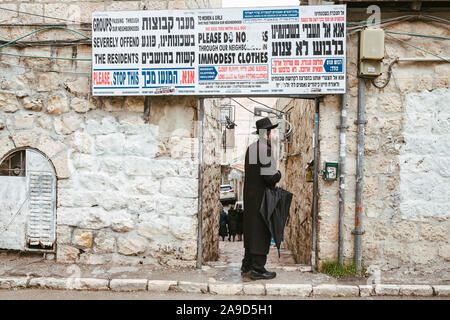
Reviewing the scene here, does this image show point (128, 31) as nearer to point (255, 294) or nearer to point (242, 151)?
point (255, 294)

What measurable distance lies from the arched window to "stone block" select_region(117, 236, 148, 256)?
5.97 ft

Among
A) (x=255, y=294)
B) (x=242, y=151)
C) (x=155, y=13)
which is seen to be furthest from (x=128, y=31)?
(x=242, y=151)

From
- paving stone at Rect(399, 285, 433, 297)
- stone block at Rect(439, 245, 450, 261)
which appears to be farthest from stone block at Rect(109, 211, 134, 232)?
stone block at Rect(439, 245, 450, 261)

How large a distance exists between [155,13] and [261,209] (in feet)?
9.73

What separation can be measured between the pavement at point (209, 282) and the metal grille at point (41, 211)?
14.4 inches

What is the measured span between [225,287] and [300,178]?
4.42 meters

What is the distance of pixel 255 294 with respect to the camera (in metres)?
4.55

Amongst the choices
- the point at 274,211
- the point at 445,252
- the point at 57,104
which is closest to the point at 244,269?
the point at 274,211

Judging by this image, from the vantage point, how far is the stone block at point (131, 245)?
5289 millimetres

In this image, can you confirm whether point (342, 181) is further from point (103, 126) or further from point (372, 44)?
point (103, 126)

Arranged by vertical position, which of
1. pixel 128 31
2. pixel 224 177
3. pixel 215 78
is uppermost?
pixel 128 31

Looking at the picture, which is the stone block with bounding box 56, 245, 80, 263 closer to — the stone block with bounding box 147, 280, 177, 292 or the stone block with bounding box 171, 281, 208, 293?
the stone block with bounding box 147, 280, 177, 292

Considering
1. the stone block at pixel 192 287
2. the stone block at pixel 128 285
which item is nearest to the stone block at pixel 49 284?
the stone block at pixel 128 285

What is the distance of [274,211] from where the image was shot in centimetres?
489
